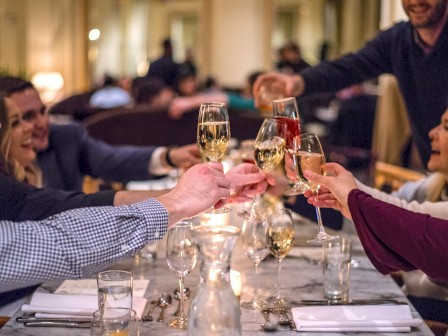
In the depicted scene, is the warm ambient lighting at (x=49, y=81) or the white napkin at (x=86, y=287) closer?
the white napkin at (x=86, y=287)

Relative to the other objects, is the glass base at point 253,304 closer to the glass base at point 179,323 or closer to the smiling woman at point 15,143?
the glass base at point 179,323

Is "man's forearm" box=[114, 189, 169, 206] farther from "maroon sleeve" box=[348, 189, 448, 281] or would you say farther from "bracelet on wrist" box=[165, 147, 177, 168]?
"bracelet on wrist" box=[165, 147, 177, 168]

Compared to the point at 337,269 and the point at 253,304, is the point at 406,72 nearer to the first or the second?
the point at 337,269

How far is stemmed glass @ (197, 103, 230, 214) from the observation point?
214cm

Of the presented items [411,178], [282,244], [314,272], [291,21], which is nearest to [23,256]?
[282,244]

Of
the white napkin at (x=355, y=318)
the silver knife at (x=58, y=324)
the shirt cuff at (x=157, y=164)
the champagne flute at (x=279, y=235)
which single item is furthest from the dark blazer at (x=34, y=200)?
the shirt cuff at (x=157, y=164)

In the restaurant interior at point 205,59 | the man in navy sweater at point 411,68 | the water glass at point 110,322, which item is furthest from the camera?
the restaurant interior at point 205,59

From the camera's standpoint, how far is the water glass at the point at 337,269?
2.06 m

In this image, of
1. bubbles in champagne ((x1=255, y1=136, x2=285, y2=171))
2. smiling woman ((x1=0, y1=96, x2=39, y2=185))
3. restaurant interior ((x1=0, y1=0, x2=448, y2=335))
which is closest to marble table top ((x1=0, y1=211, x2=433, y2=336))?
restaurant interior ((x1=0, y1=0, x2=448, y2=335))

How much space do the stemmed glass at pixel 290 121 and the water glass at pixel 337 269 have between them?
0.61ft

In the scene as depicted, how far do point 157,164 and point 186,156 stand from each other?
0.93 ft

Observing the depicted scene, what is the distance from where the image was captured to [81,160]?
360cm

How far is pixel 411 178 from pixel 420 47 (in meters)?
0.78

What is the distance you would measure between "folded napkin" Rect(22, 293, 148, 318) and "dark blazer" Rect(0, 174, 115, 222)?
Answer: 36 centimetres
